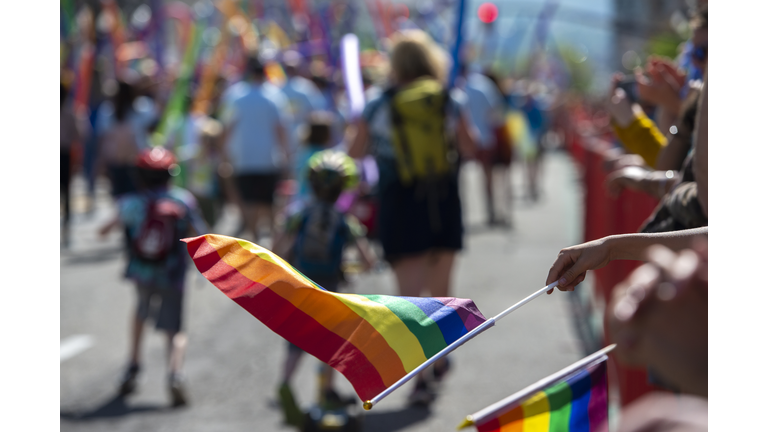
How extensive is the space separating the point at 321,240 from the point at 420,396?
1.11 meters

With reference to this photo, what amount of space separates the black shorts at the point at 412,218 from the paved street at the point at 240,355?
89 cm

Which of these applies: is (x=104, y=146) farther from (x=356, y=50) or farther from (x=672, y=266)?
(x=672, y=266)

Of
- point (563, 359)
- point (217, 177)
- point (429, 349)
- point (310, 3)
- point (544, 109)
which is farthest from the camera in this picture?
point (310, 3)

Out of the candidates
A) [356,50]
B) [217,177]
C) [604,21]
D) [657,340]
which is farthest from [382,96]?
[604,21]

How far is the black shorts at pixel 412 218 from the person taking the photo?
4.96 metres

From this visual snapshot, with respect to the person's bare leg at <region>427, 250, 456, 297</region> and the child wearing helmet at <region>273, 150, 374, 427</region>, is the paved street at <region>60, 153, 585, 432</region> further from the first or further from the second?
the person's bare leg at <region>427, 250, 456, 297</region>

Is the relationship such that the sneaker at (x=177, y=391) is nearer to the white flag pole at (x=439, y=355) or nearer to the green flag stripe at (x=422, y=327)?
the green flag stripe at (x=422, y=327)

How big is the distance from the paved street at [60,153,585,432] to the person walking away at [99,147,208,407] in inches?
11.5

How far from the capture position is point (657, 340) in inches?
46.7

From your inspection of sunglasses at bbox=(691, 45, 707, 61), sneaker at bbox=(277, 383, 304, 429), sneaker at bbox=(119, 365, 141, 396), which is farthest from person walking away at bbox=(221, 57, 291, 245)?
sunglasses at bbox=(691, 45, 707, 61)

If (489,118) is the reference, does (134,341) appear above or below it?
below

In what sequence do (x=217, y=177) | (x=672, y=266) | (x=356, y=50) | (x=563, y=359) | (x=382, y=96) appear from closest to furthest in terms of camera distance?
(x=672, y=266) < (x=382, y=96) < (x=563, y=359) < (x=356, y=50) < (x=217, y=177)

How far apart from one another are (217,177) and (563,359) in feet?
18.0

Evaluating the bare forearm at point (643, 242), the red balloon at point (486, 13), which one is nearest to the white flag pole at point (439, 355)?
the bare forearm at point (643, 242)
